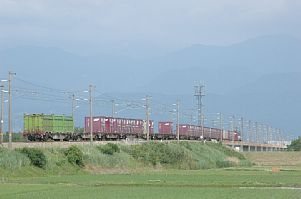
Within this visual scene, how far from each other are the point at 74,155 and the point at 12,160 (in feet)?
36.9

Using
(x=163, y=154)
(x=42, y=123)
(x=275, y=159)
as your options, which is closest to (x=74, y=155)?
(x=42, y=123)

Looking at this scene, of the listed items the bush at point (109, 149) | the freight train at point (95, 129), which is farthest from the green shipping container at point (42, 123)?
the bush at point (109, 149)

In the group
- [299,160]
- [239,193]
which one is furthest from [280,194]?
[299,160]

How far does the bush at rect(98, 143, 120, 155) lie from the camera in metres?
88.5

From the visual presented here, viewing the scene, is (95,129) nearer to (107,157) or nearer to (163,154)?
(163,154)

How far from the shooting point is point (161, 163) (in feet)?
331

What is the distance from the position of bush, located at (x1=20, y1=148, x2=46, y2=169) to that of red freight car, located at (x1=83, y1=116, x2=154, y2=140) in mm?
35640

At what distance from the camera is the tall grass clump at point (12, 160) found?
6825cm

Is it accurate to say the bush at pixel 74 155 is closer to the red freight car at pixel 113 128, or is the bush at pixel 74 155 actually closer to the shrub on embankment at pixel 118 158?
the shrub on embankment at pixel 118 158

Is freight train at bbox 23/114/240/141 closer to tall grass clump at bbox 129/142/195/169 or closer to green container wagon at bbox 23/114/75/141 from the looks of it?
green container wagon at bbox 23/114/75/141

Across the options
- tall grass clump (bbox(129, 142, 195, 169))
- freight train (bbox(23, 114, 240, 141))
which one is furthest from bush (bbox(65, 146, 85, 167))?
freight train (bbox(23, 114, 240, 141))

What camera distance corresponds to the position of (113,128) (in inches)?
4557

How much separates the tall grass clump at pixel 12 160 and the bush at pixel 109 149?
17862 millimetres

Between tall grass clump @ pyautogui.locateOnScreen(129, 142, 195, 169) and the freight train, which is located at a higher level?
the freight train
